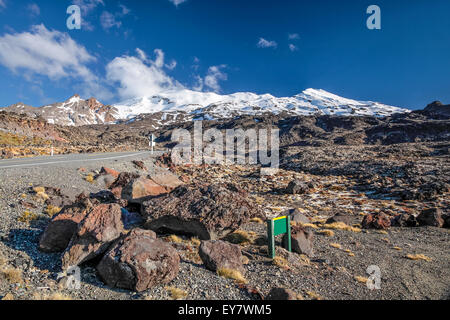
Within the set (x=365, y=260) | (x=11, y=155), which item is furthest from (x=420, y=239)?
(x=11, y=155)

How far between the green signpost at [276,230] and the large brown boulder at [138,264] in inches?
99.0

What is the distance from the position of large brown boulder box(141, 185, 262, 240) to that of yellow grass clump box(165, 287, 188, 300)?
239 cm

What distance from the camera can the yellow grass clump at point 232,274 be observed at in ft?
15.5

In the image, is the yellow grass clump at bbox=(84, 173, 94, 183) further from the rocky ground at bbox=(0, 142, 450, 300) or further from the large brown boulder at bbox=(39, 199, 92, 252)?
the large brown boulder at bbox=(39, 199, 92, 252)

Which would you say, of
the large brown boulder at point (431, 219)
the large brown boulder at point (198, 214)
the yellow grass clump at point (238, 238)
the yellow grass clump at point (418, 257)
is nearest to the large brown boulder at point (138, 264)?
the large brown boulder at point (198, 214)

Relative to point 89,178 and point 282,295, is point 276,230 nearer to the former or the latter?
point 282,295

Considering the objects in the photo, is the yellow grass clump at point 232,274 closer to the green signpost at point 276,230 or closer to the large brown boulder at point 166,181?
the green signpost at point 276,230

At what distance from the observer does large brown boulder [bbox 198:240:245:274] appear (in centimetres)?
507

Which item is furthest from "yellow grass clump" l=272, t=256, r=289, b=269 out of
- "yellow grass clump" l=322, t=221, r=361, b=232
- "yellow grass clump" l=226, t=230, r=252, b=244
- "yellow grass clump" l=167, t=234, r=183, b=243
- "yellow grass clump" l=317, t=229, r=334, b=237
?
"yellow grass clump" l=322, t=221, r=361, b=232

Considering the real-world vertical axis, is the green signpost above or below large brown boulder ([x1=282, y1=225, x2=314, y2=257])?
above

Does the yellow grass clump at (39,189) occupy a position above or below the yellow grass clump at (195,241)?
above

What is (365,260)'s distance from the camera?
6.53 meters

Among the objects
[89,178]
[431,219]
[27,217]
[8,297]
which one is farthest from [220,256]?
[89,178]

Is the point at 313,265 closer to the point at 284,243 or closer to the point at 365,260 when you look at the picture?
the point at 284,243
